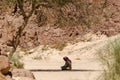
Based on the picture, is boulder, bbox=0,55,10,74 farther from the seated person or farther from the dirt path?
the seated person

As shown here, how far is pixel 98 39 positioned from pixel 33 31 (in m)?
6.59

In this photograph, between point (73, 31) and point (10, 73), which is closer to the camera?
point (10, 73)

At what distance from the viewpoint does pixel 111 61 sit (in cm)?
1378

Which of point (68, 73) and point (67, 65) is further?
point (67, 65)

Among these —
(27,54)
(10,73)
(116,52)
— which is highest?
(116,52)

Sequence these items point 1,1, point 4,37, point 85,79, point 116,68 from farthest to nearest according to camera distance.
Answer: point 4,37 → point 1,1 → point 85,79 → point 116,68

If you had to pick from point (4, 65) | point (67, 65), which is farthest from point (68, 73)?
point (4, 65)

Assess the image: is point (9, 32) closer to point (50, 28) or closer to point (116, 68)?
point (50, 28)

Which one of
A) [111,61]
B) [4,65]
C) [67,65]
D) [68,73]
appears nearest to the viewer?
[111,61]

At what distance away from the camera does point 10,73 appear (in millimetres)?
17641

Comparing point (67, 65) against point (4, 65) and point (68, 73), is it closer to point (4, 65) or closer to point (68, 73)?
point (68, 73)

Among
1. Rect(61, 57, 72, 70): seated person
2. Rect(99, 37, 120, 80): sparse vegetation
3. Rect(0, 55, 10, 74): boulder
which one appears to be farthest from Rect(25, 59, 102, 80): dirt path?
Rect(99, 37, 120, 80): sparse vegetation

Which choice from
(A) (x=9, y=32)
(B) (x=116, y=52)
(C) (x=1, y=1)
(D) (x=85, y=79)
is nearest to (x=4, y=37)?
(A) (x=9, y=32)

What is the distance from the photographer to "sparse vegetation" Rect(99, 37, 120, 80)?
13.6m
